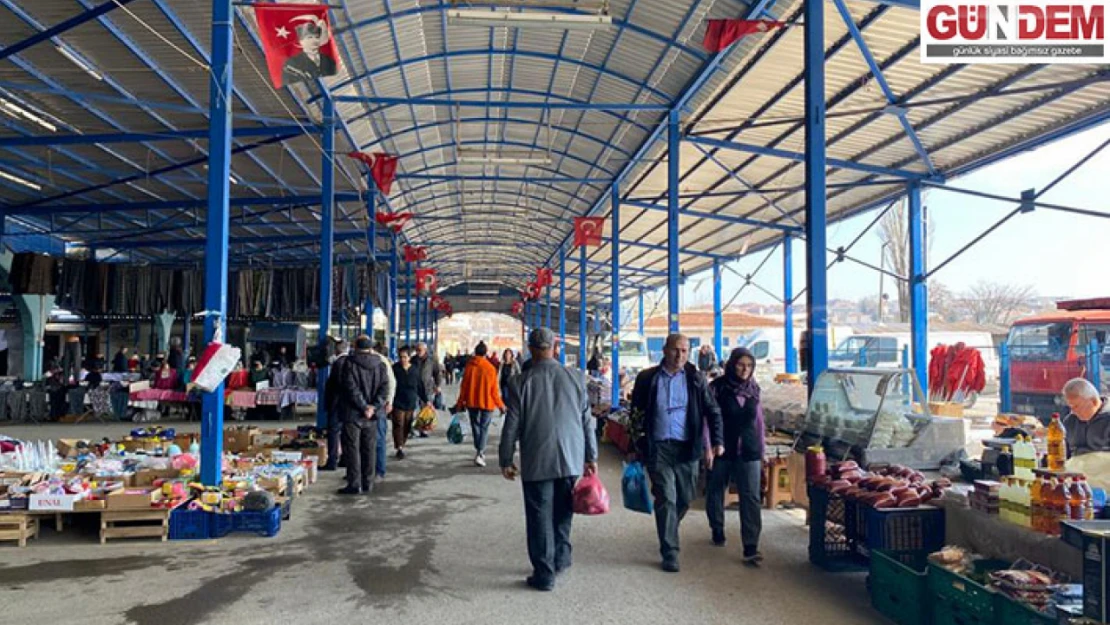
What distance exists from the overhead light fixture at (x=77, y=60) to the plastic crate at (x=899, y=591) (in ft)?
38.2

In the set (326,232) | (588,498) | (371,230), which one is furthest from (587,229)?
(588,498)

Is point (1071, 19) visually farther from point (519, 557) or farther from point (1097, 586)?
point (519, 557)

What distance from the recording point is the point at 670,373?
222 inches

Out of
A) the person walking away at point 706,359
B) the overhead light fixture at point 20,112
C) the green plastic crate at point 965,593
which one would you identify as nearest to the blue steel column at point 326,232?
the overhead light fixture at point 20,112

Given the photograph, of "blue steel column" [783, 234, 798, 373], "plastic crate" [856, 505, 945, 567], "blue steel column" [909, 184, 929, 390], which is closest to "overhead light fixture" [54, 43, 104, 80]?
"plastic crate" [856, 505, 945, 567]

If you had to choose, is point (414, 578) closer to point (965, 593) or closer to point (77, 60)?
point (965, 593)

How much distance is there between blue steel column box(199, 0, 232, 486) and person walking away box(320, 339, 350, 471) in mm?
1456

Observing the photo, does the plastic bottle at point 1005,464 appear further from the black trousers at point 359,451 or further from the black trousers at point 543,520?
the black trousers at point 359,451

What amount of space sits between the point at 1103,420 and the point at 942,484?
1369 millimetres

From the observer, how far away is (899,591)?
4.39 m

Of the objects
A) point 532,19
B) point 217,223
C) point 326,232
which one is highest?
point 532,19

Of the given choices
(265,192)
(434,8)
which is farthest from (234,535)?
(265,192)

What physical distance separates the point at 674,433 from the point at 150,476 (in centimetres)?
520

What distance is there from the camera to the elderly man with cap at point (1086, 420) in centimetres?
550
